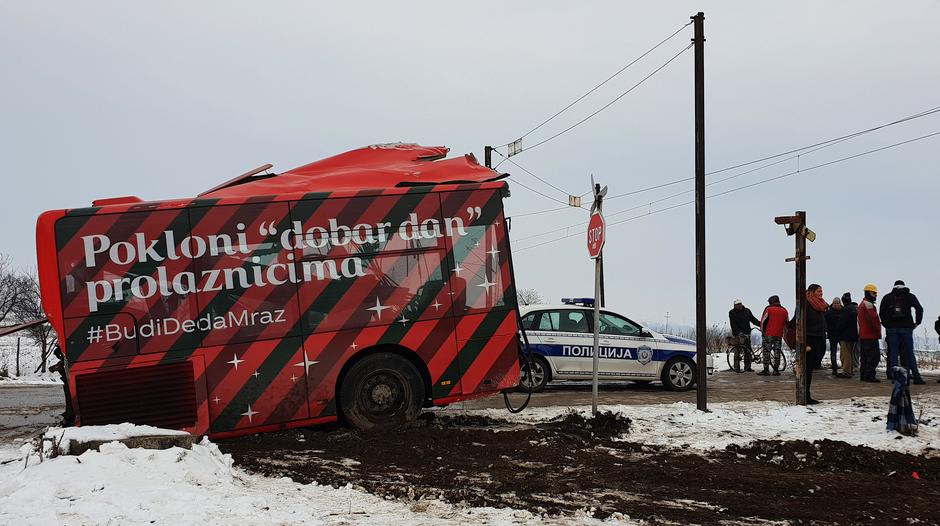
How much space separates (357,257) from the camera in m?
9.47

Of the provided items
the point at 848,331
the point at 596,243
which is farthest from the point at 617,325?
the point at 848,331

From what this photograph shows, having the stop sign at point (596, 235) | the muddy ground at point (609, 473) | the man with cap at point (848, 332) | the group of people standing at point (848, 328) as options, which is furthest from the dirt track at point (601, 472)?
the man with cap at point (848, 332)

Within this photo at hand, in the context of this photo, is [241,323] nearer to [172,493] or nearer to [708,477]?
[172,493]

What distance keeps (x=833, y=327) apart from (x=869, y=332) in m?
2.24

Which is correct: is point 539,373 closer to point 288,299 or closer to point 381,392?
point 381,392

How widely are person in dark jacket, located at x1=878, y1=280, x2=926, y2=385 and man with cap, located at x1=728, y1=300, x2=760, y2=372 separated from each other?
5.01m

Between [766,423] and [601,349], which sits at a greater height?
[601,349]

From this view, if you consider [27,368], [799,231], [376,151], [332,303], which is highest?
[376,151]

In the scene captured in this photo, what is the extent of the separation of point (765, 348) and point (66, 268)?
614 inches

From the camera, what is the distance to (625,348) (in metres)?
15.1

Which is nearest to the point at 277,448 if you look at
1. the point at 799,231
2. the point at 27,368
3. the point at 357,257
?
the point at 357,257

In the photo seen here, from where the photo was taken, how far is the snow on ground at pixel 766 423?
8.95 m

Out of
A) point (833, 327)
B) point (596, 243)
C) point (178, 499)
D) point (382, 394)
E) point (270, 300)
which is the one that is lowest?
point (178, 499)

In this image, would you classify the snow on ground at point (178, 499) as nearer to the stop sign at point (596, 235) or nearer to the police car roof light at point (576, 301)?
the stop sign at point (596, 235)
